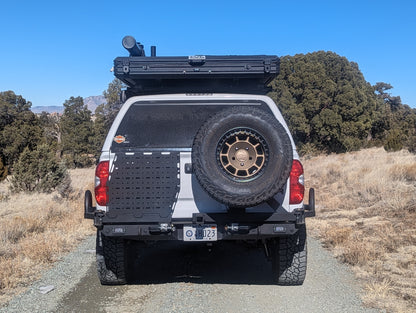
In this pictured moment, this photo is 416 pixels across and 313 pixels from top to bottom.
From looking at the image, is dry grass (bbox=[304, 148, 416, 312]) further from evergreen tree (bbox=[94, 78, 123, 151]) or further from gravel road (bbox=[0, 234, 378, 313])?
evergreen tree (bbox=[94, 78, 123, 151])

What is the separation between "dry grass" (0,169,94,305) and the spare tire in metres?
2.82

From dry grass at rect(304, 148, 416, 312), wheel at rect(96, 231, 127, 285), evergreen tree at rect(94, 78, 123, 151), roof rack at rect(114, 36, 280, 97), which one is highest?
evergreen tree at rect(94, 78, 123, 151)

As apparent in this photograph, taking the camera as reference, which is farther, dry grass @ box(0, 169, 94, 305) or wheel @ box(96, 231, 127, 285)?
dry grass @ box(0, 169, 94, 305)

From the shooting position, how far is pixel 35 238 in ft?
25.1

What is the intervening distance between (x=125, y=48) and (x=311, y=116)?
3418 cm

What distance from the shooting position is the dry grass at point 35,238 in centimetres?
552

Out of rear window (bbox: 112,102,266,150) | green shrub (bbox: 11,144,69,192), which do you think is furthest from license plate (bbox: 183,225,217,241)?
green shrub (bbox: 11,144,69,192)

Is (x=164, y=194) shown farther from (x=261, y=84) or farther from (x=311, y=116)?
(x=311, y=116)

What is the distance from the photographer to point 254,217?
14.1ft

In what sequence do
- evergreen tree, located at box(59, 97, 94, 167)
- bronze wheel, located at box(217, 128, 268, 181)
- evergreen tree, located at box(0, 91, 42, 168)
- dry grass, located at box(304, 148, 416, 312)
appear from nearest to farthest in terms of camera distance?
1. bronze wheel, located at box(217, 128, 268, 181)
2. dry grass, located at box(304, 148, 416, 312)
3. evergreen tree, located at box(0, 91, 42, 168)
4. evergreen tree, located at box(59, 97, 94, 167)

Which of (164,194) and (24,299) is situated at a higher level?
(164,194)

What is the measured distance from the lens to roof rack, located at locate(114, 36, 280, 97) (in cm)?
498

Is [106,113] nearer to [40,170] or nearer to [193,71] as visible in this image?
[40,170]

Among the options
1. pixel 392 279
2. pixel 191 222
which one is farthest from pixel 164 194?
pixel 392 279
